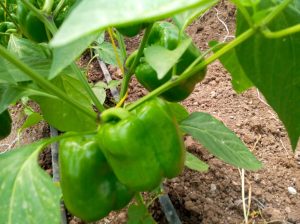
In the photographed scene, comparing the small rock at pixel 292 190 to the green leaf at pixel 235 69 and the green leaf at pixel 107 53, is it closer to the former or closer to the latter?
the green leaf at pixel 235 69

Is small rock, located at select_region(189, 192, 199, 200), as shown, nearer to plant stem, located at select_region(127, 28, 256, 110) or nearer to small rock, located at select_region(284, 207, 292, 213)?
small rock, located at select_region(284, 207, 292, 213)

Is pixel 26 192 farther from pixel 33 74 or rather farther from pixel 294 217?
pixel 294 217

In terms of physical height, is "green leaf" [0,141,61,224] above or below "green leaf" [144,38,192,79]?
below

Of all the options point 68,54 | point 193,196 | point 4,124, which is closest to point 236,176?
point 193,196

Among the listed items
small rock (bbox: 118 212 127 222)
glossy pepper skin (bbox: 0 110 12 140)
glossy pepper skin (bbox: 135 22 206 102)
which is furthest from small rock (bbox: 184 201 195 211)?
glossy pepper skin (bbox: 0 110 12 140)

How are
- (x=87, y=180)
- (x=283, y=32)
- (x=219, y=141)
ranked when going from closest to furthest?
(x=283, y=32), (x=87, y=180), (x=219, y=141)

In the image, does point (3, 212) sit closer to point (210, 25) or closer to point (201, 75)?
point (201, 75)
